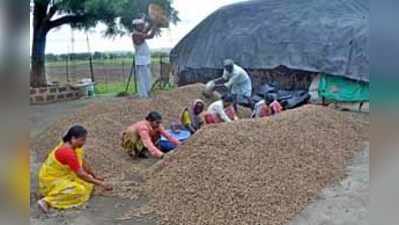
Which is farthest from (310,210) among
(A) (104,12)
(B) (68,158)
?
(A) (104,12)

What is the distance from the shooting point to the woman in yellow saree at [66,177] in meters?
2.68

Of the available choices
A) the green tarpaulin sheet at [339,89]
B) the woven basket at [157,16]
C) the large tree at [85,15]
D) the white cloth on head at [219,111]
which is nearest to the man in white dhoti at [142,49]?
the woven basket at [157,16]

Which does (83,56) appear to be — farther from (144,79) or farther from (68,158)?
(68,158)

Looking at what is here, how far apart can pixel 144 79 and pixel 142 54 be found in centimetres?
32

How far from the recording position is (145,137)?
3.67 m

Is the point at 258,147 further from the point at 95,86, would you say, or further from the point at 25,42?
the point at 95,86

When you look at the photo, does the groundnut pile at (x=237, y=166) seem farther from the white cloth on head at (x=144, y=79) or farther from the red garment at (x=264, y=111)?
the white cloth on head at (x=144, y=79)

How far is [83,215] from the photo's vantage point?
2.62 meters

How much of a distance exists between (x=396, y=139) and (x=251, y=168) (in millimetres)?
2511

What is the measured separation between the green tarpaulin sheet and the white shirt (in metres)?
2.09

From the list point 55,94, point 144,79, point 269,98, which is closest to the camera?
point 144,79

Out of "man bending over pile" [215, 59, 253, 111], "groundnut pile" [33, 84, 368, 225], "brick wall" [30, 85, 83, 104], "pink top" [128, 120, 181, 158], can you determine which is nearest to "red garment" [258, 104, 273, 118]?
"groundnut pile" [33, 84, 368, 225]

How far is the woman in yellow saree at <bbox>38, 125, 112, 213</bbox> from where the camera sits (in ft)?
8.79

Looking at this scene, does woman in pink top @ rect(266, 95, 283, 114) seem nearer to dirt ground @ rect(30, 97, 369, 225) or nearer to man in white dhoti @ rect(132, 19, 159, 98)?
man in white dhoti @ rect(132, 19, 159, 98)
